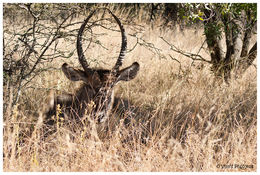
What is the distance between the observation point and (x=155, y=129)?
170 inches

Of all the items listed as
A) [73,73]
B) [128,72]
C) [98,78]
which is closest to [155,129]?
[128,72]

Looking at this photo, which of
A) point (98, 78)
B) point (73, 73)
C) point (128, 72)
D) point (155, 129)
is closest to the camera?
point (155, 129)

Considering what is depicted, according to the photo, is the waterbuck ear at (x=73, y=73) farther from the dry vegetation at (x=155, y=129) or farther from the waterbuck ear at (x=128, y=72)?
the dry vegetation at (x=155, y=129)

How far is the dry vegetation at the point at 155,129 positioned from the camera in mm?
3176

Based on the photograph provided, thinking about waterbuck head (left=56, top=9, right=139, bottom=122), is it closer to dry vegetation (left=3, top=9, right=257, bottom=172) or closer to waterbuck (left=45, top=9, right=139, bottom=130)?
waterbuck (left=45, top=9, right=139, bottom=130)

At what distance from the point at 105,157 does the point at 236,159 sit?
1445mm

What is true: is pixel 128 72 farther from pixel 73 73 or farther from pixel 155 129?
pixel 155 129

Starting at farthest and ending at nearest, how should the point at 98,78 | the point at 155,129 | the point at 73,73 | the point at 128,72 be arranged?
the point at 128,72 < the point at 73,73 < the point at 98,78 < the point at 155,129

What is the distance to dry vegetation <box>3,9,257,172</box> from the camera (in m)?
3.18

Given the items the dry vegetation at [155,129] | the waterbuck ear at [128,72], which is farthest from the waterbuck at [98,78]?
the dry vegetation at [155,129]

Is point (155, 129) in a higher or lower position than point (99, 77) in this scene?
lower

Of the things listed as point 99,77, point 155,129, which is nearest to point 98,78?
point 99,77

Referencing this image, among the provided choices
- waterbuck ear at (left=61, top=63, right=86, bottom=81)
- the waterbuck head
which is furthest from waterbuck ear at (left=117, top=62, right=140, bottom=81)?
waterbuck ear at (left=61, top=63, right=86, bottom=81)

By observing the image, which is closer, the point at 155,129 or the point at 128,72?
the point at 155,129
